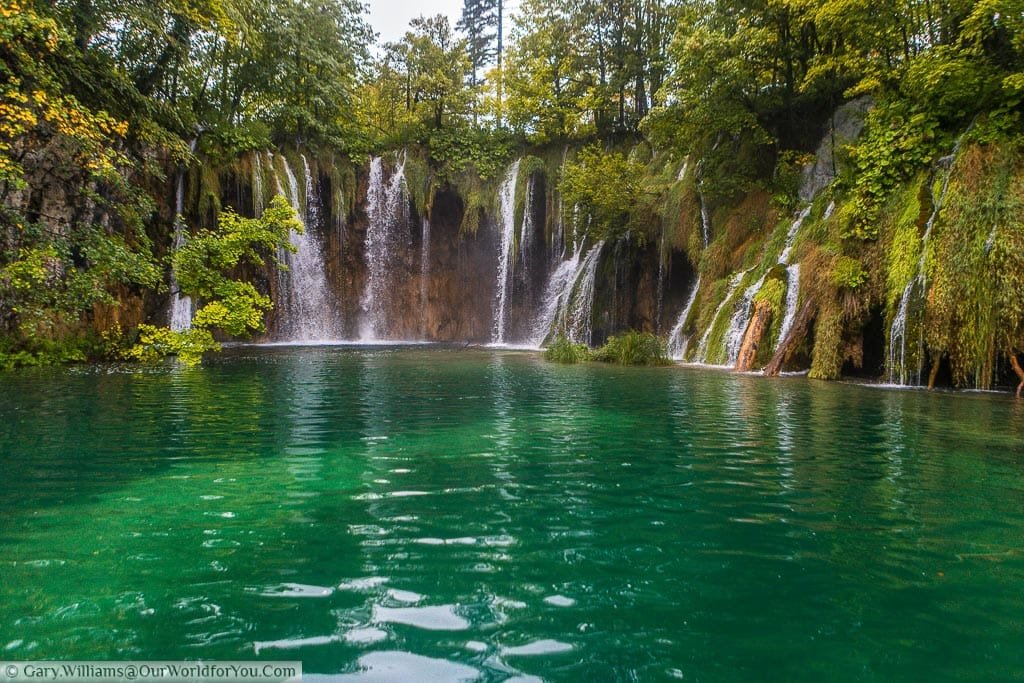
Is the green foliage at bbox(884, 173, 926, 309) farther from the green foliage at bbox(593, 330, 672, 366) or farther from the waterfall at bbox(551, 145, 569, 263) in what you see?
the waterfall at bbox(551, 145, 569, 263)

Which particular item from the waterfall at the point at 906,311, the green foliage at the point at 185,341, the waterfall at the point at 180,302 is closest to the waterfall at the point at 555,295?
the waterfall at the point at 906,311

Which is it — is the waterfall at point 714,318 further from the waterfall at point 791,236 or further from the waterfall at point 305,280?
the waterfall at point 305,280

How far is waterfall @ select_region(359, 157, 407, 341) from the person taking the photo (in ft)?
96.9

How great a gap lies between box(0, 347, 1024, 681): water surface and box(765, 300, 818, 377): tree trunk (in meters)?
6.00

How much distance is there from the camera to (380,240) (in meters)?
30.1

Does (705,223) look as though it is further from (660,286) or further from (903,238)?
(903,238)

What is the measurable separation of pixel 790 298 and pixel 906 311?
10.6 feet

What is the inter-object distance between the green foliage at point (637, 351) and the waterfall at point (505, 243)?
39.5 feet

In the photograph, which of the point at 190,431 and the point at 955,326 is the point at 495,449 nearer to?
the point at 190,431

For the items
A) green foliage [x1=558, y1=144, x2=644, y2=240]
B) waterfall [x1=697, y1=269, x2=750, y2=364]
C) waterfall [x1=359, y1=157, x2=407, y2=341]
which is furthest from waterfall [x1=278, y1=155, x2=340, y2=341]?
waterfall [x1=697, y1=269, x2=750, y2=364]

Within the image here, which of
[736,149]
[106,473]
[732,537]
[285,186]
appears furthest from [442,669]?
[285,186]

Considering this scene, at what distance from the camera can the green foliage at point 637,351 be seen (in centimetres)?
1596

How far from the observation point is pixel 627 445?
5895mm

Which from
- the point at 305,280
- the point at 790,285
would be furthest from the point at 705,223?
the point at 305,280
